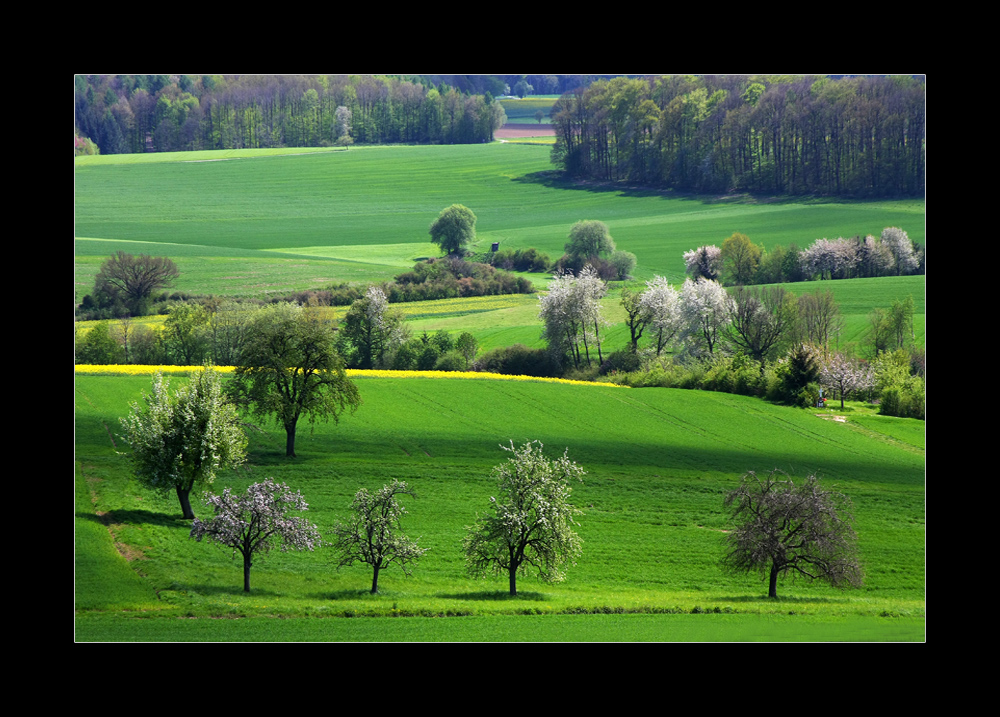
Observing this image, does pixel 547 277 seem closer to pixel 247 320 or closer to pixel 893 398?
pixel 247 320

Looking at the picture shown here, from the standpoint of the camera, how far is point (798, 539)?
3080cm

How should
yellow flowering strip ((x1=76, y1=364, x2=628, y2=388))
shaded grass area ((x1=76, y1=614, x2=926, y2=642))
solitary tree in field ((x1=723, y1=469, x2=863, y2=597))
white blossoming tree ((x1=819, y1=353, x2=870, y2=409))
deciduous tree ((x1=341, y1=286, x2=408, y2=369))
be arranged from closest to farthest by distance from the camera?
shaded grass area ((x1=76, y1=614, x2=926, y2=642))
solitary tree in field ((x1=723, y1=469, x2=863, y2=597))
yellow flowering strip ((x1=76, y1=364, x2=628, y2=388))
deciduous tree ((x1=341, y1=286, x2=408, y2=369))
white blossoming tree ((x1=819, y1=353, x2=870, y2=409))

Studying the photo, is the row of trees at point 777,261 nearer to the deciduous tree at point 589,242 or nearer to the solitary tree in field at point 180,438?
the deciduous tree at point 589,242

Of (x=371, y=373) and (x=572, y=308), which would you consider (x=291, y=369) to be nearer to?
(x=371, y=373)

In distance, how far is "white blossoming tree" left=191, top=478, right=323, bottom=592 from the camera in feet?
96.9

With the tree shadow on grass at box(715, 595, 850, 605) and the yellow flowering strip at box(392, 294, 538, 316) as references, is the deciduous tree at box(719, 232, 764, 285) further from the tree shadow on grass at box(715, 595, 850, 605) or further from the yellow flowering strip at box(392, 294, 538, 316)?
the tree shadow on grass at box(715, 595, 850, 605)

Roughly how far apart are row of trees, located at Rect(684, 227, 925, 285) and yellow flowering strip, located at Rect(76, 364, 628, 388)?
17.5 feet

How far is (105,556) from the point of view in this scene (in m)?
29.7

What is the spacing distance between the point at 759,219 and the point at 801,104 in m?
4.20

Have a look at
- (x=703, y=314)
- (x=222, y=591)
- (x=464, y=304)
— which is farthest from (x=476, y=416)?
(x=222, y=591)

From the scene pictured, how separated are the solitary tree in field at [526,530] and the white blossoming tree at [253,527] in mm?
4942

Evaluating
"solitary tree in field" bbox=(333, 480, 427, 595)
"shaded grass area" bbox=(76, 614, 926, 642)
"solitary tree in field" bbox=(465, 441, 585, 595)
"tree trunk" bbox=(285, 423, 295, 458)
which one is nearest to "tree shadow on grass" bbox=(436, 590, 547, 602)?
"solitary tree in field" bbox=(465, 441, 585, 595)

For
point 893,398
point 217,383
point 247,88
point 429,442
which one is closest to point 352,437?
point 429,442

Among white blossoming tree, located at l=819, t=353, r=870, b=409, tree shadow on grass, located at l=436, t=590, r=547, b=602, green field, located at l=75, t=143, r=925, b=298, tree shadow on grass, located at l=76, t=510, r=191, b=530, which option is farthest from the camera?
white blossoming tree, located at l=819, t=353, r=870, b=409
